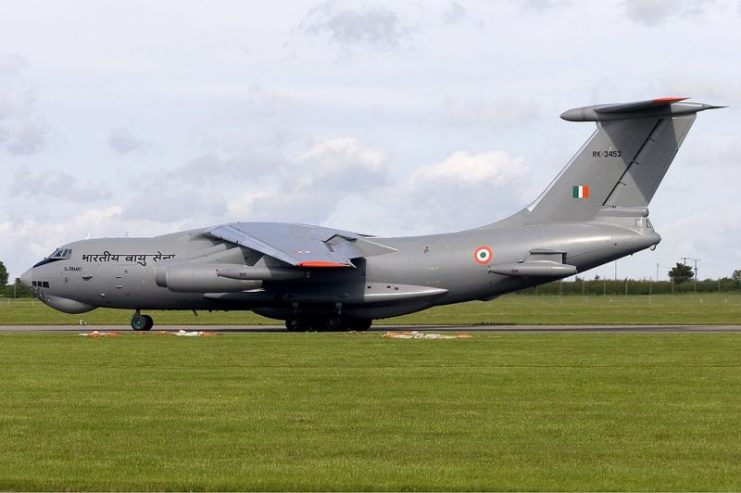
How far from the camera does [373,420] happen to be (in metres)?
15.3

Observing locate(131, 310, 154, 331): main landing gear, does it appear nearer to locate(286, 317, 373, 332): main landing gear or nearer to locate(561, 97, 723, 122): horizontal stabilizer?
locate(286, 317, 373, 332): main landing gear

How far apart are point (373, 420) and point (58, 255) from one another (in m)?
31.0

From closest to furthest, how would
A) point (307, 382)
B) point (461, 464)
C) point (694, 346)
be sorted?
point (461, 464) → point (307, 382) → point (694, 346)

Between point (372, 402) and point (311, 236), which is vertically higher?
point (311, 236)

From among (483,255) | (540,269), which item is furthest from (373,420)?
(483,255)

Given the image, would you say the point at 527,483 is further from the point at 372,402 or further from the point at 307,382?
the point at 307,382

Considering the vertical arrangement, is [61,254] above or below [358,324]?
above

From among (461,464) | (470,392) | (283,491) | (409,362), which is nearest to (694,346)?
(409,362)

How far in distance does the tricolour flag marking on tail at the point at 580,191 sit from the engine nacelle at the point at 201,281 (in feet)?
36.5

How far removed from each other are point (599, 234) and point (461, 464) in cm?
2728

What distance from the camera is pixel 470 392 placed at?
733 inches

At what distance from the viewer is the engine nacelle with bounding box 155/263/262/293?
1563 inches

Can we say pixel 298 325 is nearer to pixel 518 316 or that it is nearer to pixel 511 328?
pixel 511 328

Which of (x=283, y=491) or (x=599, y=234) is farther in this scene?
(x=599, y=234)
